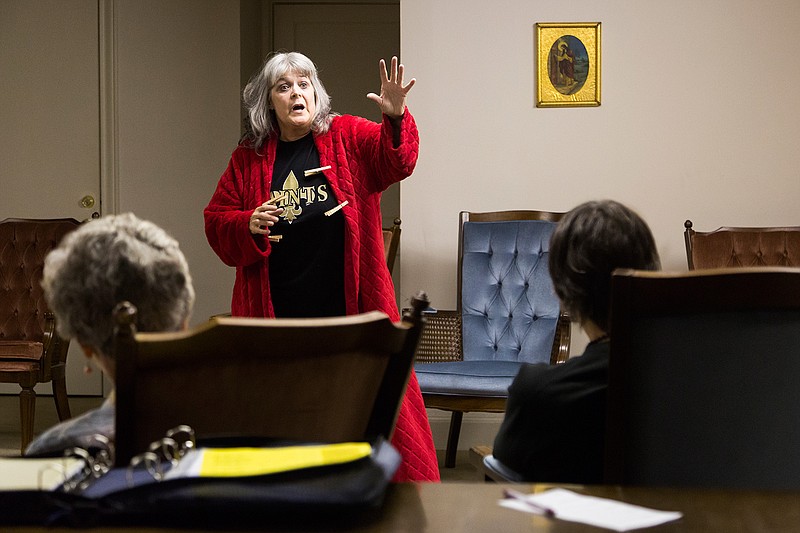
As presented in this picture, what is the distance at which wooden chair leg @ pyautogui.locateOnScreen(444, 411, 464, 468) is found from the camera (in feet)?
13.4

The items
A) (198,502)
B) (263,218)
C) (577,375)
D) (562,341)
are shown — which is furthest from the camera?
(562,341)

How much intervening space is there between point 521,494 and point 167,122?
191 inches

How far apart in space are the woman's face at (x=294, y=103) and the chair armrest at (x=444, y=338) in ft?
4.25

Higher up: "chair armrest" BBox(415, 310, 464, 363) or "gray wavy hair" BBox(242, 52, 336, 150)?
"gray wavy hair" BBox(242, 52, 336, 150)

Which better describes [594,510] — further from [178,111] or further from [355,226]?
[178,111]

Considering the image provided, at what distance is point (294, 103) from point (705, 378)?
72.4 inches

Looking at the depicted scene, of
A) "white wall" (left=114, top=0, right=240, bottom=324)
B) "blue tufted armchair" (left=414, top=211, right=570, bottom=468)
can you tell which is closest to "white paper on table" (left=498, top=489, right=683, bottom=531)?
"blue tufted armchair" (left=414, top=211, right=570, bottom=468)

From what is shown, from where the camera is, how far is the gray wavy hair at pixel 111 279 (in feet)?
3.76

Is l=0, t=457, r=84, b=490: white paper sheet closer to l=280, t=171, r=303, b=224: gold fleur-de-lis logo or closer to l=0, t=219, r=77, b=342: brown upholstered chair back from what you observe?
l=280, t=171, r=303, b=224: gold fleur-de-lis logo

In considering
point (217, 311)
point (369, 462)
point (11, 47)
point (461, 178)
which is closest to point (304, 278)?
point (461, 178)

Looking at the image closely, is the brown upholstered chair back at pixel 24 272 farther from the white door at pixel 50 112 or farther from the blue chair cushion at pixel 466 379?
the blue chair cushion at pixel 466 379

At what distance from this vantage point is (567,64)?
4.26m

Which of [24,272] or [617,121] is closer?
[617,121]

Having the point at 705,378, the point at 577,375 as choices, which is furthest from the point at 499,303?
the point at 705,378
